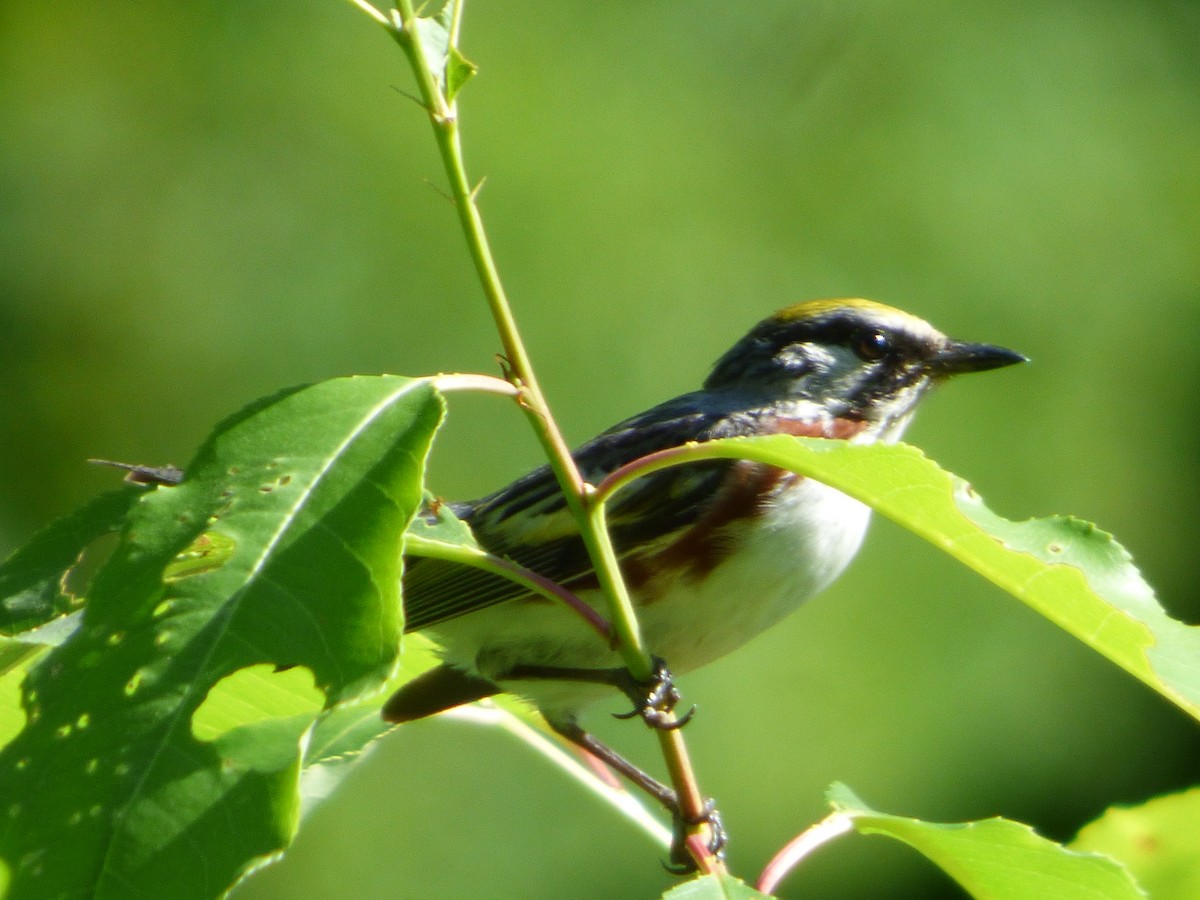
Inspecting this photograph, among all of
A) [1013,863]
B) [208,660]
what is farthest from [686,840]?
[208,660]

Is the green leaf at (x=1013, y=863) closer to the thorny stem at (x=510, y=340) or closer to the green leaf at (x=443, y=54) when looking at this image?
the thorny stem at (x=510, y=340)

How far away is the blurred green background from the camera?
561cm

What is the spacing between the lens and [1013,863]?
1.79 meters

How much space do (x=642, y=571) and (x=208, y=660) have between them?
1.51 metres

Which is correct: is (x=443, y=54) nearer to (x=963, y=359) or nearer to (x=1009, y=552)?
(x=1009, y=552)

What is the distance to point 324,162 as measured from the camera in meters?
6.46

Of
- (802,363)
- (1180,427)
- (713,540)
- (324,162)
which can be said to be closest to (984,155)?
(1180,427)

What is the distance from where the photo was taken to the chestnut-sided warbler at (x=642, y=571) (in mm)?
2740

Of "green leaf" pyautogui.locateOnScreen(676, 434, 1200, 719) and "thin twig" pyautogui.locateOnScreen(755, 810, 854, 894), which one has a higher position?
"green leaf" pyautogui.locateOnScreen(676, 434, 1200, 719)

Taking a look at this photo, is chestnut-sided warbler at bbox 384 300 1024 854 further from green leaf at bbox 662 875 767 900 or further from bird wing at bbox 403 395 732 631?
green leaf at bbox 662 875 767 900

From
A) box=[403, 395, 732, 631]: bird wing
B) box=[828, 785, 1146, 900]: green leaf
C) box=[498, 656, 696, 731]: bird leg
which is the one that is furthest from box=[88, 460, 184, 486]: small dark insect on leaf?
box=[828, 785, 1146, 900]: green leaf

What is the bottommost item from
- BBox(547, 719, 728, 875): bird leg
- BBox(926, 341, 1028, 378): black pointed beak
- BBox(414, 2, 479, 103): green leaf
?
BBox(547, 719, 728, 875): bird leg

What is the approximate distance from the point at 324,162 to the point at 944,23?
3426 mm

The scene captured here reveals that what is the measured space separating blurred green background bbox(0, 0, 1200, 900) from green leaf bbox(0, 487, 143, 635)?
143 inches
